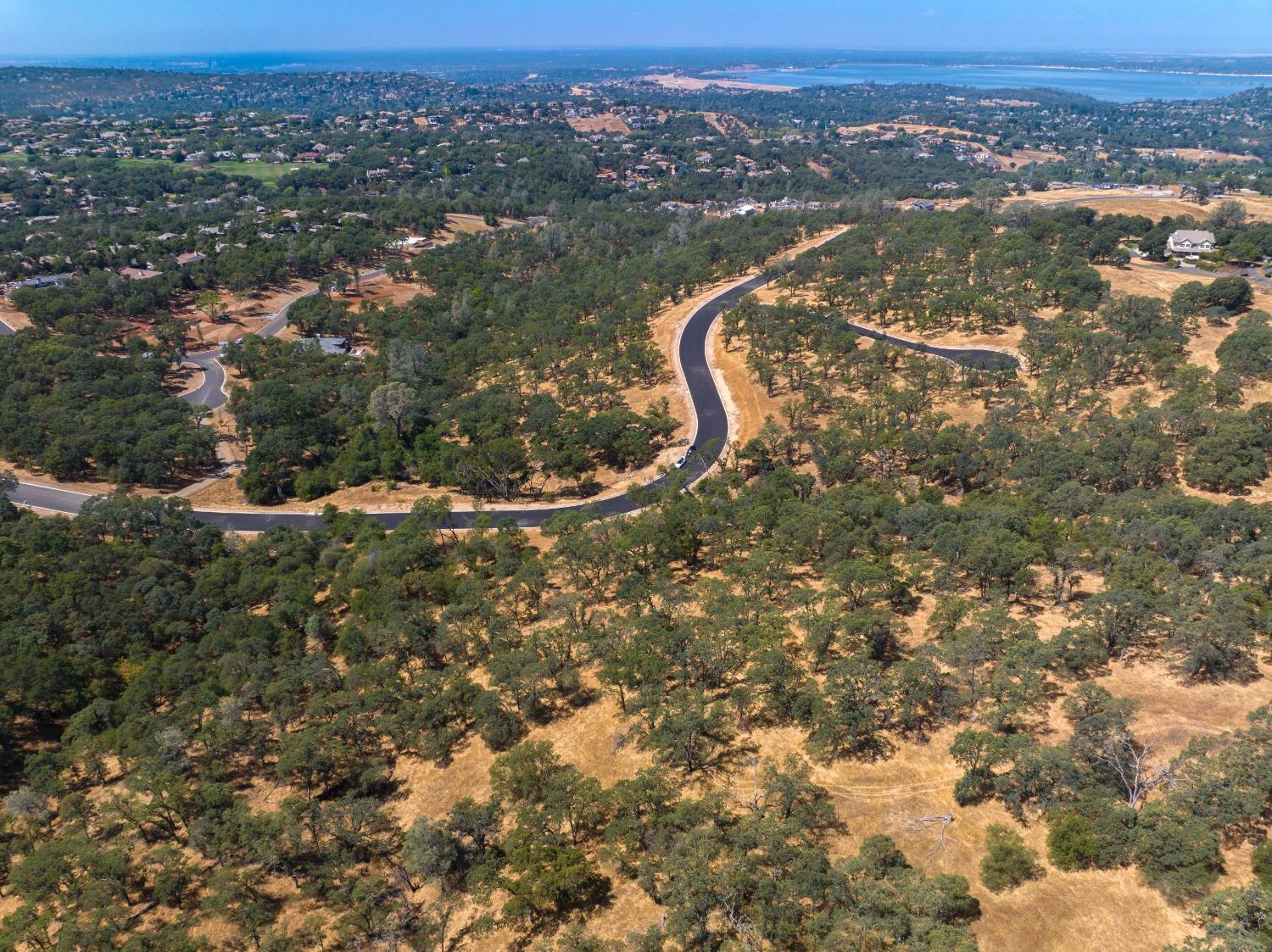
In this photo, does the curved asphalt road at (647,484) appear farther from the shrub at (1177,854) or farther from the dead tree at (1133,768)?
the shrub at (1177,854)

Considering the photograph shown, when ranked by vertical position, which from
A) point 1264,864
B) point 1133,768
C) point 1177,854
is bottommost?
point 1133,768

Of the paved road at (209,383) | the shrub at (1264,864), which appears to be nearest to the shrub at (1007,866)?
the shrub at (1264,864)

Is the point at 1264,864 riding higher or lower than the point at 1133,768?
higher

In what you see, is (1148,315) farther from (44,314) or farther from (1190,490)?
(44,314)

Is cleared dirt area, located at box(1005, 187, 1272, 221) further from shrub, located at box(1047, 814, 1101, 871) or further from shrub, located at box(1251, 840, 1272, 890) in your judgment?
shrub, located at box(1047, 814, 1101, 871)

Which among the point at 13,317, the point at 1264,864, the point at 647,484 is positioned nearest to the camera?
the point at 1264,864

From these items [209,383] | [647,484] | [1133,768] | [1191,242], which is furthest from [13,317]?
[1191,242]

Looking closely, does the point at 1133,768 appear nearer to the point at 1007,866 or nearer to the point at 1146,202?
the point at 1007,866

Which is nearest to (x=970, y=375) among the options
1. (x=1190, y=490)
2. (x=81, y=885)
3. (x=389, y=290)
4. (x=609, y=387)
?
(x=1190, y=490)
